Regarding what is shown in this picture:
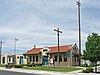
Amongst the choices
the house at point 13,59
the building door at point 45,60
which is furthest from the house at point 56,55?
the house at point 13,59

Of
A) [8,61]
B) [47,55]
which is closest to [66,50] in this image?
[47,55]

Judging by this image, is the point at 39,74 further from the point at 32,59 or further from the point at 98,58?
the point at 32,59

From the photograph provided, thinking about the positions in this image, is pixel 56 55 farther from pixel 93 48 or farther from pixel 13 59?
pixel 93 48

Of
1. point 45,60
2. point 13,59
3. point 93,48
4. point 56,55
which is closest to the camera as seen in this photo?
point 93,48

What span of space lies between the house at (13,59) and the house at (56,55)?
6544 millimetres

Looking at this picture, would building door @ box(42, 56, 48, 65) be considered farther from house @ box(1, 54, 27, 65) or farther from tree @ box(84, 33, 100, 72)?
tree @ box(84, 33, 100, 72)

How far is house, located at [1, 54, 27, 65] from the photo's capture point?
7506 cm

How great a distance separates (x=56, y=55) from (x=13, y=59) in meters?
23.3

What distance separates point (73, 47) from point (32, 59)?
44.5 feet

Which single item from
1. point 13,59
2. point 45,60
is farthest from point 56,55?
point 13,59

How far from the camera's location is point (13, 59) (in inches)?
3078

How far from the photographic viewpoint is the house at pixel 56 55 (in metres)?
55.9

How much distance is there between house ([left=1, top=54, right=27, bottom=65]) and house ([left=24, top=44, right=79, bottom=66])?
21.5ft

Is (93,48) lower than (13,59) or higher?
higher
